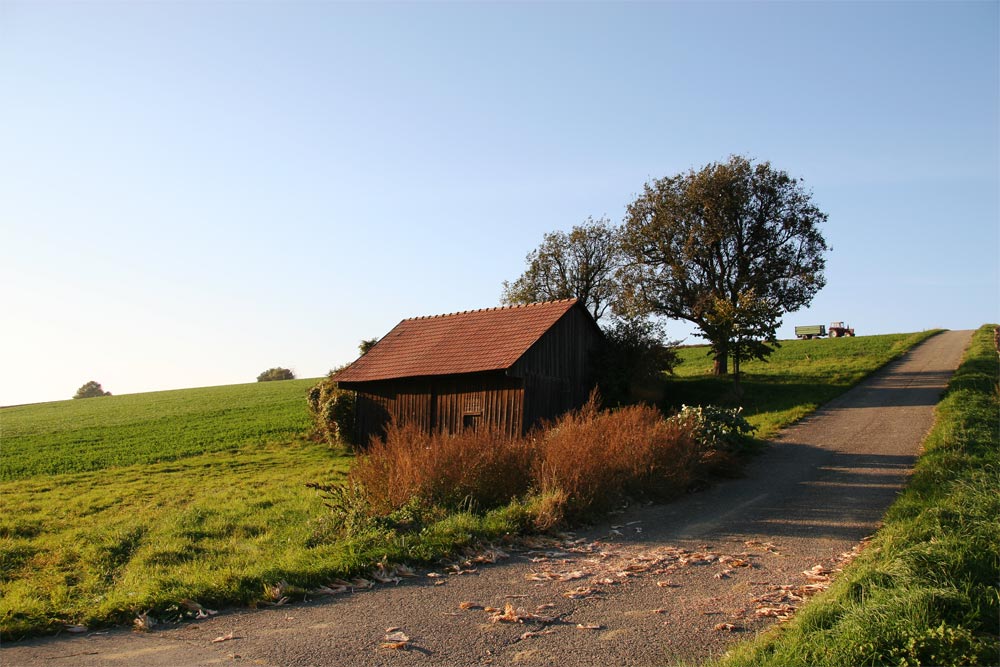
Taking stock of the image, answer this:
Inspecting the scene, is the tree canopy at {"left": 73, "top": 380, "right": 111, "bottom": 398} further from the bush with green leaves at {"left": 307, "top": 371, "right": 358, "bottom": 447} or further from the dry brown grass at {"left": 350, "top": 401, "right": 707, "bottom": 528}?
the dry brown grass at {"left": 350, "top": 401, "right": 707, "bottom": 528}

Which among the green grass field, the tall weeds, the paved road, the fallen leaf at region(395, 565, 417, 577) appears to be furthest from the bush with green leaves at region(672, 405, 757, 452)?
the green grass field

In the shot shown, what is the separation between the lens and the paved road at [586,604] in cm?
640

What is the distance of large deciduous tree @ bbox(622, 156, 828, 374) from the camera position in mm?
34781

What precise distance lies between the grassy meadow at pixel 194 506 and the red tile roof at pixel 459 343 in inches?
141

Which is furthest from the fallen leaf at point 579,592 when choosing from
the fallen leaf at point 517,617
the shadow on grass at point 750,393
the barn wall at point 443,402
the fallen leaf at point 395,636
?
the shadow on grass at point 750,393

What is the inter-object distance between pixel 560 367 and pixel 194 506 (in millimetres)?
12743

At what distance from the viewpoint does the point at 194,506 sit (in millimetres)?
16891

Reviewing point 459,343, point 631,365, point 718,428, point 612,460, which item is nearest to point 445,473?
point 612,460

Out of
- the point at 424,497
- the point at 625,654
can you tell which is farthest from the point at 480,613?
the point at 424,497

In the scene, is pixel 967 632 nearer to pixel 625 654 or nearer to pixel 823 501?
pixel 625 654

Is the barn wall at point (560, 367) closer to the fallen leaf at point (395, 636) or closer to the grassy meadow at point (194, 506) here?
the grassy meadow at point (194, 506)

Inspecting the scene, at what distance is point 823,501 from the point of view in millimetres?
12688

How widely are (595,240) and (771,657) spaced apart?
40.5 m

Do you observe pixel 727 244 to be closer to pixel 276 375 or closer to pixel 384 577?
pixel 384 577
